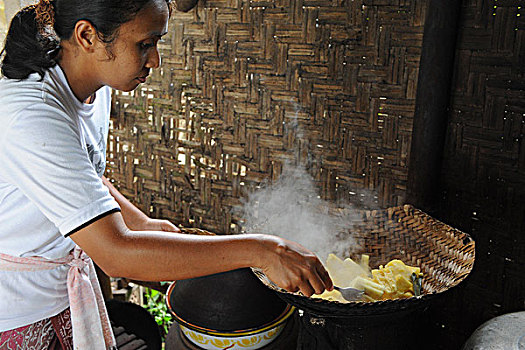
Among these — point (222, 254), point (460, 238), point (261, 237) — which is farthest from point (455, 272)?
point (222, 254)

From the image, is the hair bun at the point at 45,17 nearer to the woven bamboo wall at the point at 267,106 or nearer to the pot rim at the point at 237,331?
the pot rim at the point at 237,331

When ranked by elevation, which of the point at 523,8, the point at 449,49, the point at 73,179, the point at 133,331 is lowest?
the point at 133,331

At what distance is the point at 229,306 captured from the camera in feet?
7.45

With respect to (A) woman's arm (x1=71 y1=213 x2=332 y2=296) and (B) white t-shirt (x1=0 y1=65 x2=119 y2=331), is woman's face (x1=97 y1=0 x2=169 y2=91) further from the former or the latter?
(A) woman's arm (x1=71 y1=213 x2=332 y2=296)

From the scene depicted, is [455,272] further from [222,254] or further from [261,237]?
[222,254]

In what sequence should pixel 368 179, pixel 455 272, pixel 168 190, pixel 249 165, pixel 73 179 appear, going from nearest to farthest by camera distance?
1. pixel 73 179
2. pixel 455 272
3. pixel 368 179
4. pixel 249 165
5. pixel 168 190

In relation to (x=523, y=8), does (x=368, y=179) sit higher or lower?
lower

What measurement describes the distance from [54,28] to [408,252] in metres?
1.70

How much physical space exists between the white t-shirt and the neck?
3cm

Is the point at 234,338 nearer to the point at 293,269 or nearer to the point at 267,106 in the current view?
the point at 293,269

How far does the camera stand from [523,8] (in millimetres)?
2227

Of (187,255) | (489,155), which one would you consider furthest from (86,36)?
(489,155)

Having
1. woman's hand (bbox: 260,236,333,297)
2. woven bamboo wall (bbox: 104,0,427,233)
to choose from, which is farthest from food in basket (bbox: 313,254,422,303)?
woven bamboo wall (bbox: 104,0,427,233)

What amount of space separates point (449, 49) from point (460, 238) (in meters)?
1.03
